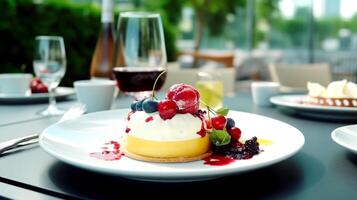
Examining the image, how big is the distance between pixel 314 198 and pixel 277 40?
9160mm

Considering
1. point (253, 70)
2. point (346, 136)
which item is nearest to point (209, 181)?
point (346, 136)

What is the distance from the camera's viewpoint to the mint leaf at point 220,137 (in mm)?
565

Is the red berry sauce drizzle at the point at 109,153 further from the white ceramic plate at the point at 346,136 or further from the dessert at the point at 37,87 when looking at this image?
the dessert at the point at 37,87

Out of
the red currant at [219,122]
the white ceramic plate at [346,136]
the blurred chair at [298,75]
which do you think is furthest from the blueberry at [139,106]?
the blurred chair at [298,75]

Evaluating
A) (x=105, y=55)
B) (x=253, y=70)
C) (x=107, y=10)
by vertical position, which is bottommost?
(x=253, y=70)

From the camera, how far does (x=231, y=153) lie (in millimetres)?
560

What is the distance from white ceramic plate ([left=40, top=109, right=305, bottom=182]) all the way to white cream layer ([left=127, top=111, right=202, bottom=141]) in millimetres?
48

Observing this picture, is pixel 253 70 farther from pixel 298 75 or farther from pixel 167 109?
pixel 167 109

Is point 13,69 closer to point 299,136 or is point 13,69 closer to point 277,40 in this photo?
point 299,136

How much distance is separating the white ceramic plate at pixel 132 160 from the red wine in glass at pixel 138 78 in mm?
160

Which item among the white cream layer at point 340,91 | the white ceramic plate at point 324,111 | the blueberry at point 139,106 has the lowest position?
the white ceramic plate at point 324,111

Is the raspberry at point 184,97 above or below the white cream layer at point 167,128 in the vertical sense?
above

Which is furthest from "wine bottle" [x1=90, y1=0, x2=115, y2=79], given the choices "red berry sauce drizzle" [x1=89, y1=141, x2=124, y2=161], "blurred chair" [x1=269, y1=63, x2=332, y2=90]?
"blurred chair" [x1=269, y1=63, x2=332, y2=90]

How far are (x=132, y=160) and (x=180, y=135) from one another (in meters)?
0.08
